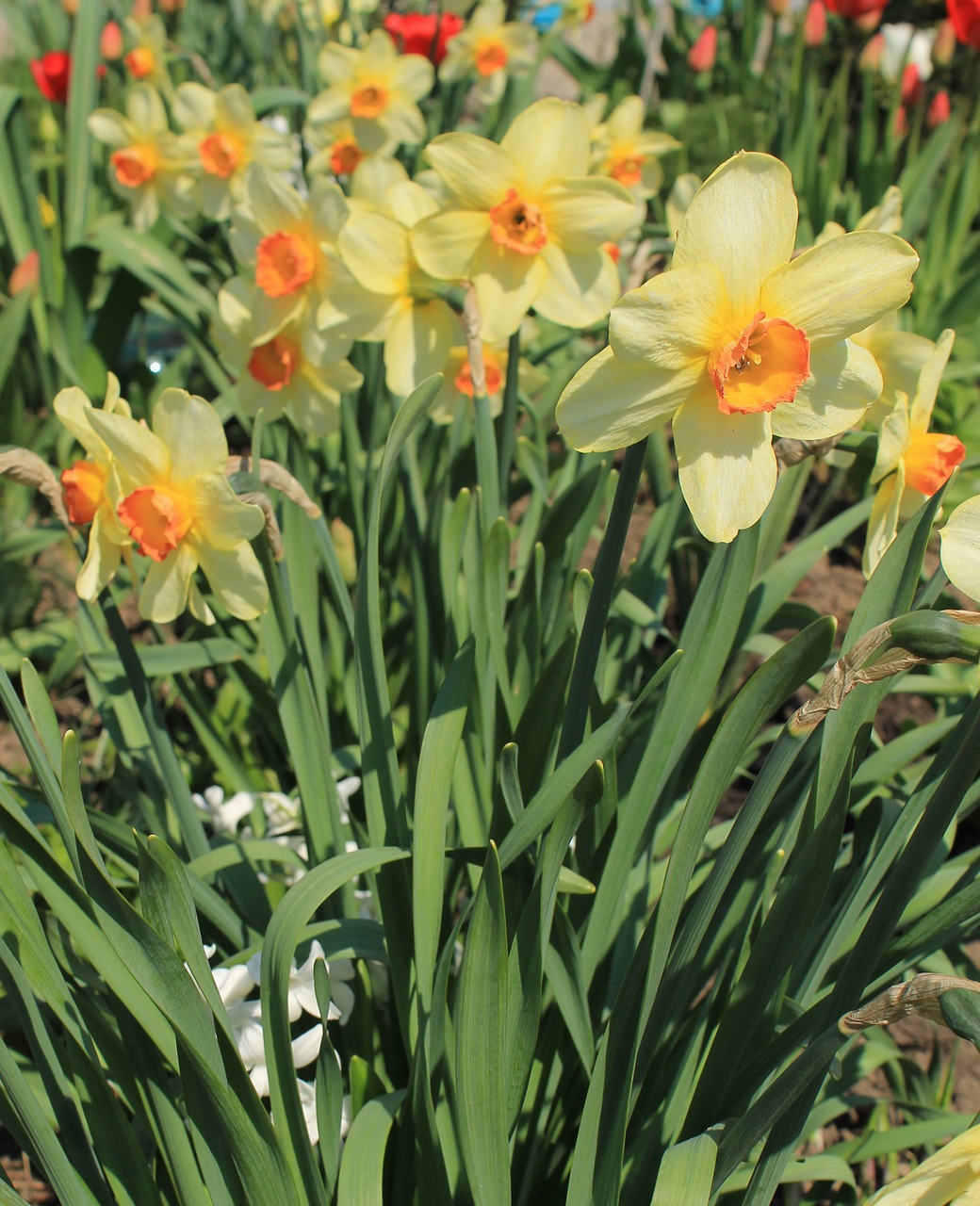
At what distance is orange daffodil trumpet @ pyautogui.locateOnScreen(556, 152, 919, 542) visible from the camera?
0.85 m

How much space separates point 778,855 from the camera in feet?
3.93

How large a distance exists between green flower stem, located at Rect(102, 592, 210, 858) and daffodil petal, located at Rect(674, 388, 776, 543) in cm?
77

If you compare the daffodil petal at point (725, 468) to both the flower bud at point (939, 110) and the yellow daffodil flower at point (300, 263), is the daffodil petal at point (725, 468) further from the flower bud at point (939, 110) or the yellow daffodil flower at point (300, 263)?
the flower bud at point (939, 110)

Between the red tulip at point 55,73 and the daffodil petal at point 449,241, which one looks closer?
the daffodil petal at point 449,241

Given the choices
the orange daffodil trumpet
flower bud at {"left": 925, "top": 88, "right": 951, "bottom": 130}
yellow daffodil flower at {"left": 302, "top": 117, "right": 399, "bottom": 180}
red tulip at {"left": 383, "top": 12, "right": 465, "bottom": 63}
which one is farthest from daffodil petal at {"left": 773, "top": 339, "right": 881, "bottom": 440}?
flower bud at {"left": 925, "top": 88, "right": 951, "bottom": 130}

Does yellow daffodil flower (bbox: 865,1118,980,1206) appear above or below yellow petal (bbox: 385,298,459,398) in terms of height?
below

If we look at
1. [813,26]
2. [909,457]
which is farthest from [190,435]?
[813,26]

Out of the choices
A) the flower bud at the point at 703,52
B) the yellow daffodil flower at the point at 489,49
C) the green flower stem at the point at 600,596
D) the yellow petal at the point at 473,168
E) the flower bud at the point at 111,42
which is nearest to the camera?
the green flower stem at the point at 600,596

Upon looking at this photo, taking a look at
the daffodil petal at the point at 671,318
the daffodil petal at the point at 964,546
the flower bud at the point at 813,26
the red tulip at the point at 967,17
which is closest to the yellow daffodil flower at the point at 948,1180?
the daffodil petal at the point at 964,546

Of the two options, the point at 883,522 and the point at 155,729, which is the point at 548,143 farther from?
the point at 155,729

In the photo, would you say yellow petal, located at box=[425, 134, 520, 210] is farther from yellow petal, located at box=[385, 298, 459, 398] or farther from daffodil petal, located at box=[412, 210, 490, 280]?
yellow petal, located at box=[385, 298, 459, 398]

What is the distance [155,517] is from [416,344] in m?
0.53

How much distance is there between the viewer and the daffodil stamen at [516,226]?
1.42 metres

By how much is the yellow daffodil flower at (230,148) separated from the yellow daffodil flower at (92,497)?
1.24 meters
